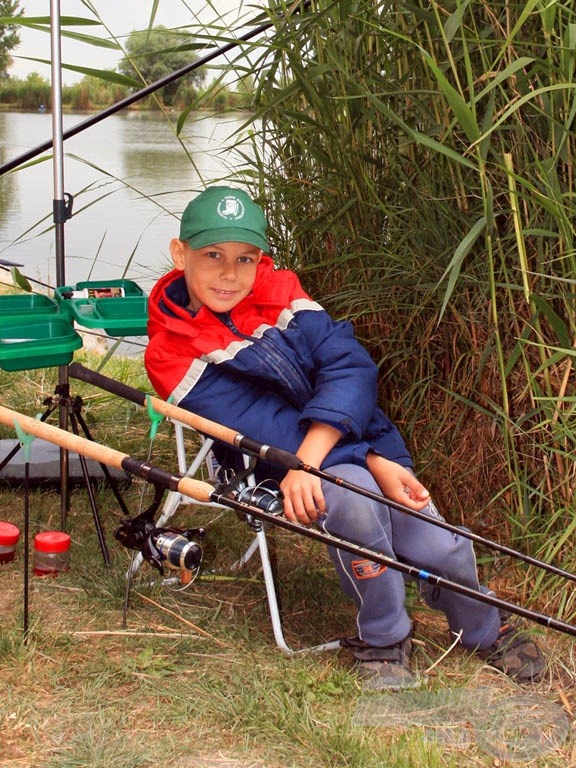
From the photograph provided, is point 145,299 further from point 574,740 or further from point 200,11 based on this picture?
point 574,740

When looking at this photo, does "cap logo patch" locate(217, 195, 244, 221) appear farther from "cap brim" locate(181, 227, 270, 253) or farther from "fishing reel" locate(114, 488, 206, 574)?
"fishing reel" locate(114, 488, 206, 574)

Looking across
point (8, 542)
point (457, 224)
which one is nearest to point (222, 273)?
point (457, 224)

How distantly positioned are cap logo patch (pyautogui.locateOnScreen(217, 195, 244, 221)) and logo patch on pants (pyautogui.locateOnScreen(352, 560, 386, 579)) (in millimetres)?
858

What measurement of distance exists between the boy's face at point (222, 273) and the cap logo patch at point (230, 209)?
68mm

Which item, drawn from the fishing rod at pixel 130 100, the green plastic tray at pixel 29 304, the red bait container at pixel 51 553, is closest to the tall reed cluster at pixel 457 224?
the fishing rod at pixel 130 100

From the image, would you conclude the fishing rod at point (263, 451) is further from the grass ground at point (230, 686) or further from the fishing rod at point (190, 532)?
the grass ground at point (230, 686)

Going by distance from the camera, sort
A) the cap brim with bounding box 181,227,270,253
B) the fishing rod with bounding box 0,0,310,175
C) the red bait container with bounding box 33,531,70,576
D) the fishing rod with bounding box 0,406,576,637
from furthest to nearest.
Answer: the fishing rod with bounding box 0,0,310,175 → the red bait container with bounding box 33,531,70,576 → the cap brim with bounding box 181,227,270,253 → the fishing rod with bounding box 0,406,576,637

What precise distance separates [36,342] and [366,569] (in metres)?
1.03

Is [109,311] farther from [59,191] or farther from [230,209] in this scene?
[230,209]

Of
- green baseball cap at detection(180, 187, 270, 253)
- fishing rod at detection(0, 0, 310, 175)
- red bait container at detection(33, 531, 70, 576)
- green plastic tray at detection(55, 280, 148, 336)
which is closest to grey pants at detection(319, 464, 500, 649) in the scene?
green baseball cap at detection(180, 187, 270, 253)

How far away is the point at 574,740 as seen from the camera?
2.29m

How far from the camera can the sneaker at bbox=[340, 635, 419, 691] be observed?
2.41m

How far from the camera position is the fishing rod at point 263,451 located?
2.16 metres

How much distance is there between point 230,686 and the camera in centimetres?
239
